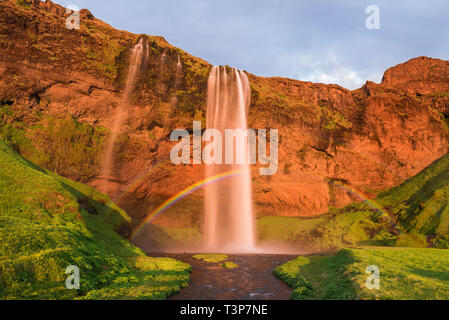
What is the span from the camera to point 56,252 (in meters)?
11.5

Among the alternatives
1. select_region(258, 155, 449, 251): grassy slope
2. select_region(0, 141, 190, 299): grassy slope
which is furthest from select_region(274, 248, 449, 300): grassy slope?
select_region(258, 155, 449, 251): grassy slope

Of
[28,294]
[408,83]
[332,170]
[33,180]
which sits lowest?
[28,294]

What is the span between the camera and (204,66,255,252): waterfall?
4325cm

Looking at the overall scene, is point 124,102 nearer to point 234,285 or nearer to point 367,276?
point 234,285

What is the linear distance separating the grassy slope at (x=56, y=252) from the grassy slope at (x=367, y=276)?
728 cm

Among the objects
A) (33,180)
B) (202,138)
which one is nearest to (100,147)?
(202,138)

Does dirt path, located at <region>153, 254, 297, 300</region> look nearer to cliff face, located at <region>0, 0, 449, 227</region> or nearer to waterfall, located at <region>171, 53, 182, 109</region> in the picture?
cliff face, located at <region>0, 0, 449, 227</region>

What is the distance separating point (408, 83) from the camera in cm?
6544

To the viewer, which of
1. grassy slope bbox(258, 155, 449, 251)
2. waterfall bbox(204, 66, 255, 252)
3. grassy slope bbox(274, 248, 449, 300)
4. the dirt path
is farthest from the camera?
waterfall bbox(204, 66, 255, 252)

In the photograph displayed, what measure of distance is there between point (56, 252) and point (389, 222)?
40809mm

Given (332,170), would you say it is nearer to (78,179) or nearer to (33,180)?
(78,179)

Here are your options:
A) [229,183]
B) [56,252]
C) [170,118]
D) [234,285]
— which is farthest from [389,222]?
[56,252]

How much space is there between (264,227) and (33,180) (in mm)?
39564

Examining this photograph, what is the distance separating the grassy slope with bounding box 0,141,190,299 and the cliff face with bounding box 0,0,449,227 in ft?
51.8
